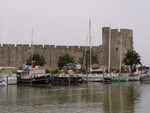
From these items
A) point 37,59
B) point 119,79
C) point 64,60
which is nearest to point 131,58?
point 64,60

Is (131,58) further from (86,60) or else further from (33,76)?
(33,76)

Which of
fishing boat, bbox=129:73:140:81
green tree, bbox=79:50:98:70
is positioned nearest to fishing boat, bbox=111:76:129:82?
fishing boat, bbox=129:73:140:81

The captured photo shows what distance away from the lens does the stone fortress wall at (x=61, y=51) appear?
45.0 meters

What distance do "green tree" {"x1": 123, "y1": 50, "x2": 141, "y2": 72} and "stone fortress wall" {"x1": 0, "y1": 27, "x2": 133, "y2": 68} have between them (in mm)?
1384

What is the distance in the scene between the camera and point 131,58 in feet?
153

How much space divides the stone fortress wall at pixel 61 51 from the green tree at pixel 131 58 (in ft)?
4.54

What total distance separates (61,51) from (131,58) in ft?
26.2

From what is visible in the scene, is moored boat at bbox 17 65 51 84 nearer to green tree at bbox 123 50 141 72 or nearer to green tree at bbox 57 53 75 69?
green tree at bbox 57 53 75 69

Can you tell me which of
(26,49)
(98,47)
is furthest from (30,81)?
(98,47)

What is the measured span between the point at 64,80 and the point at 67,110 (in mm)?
17024

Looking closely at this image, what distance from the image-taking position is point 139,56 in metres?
48.4

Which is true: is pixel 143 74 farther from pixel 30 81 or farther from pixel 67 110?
pixel 67 110

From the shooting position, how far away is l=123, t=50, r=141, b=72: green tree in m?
46.7

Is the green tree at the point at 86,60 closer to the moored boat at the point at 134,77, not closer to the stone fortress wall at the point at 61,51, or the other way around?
the stone fortress wall at the point at 61,51
